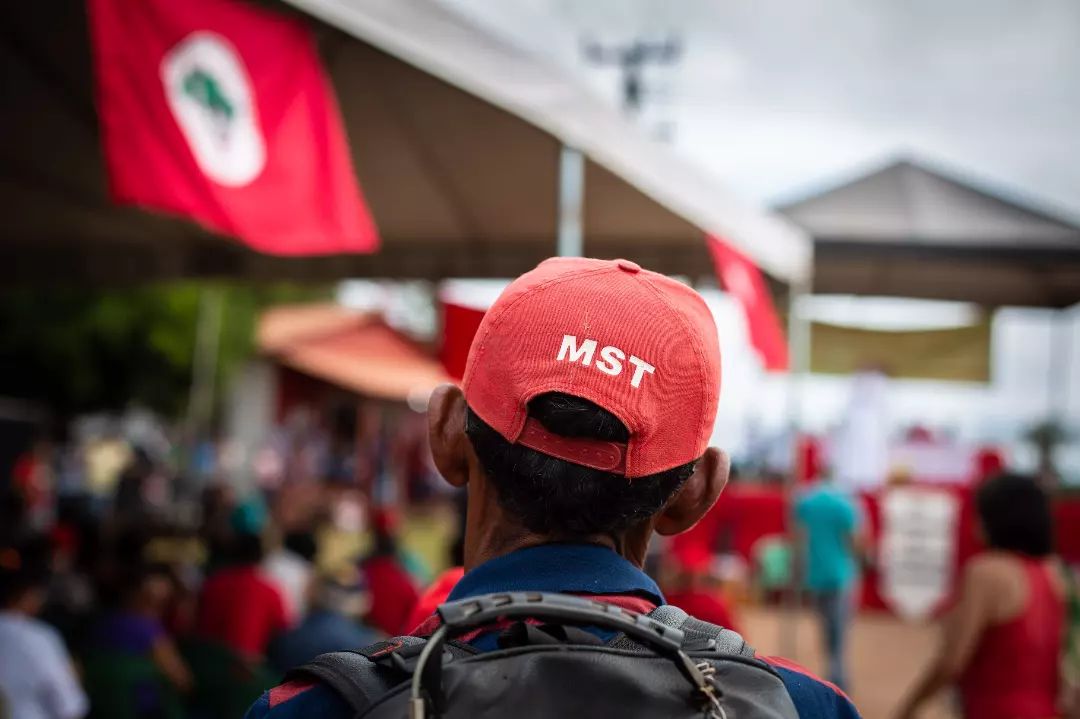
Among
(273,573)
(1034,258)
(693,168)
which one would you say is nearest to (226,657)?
(273,573)

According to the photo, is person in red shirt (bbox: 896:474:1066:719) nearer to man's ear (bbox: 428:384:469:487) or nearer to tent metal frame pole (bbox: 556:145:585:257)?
tent metal frame pole (bbox: 556:145:585:257)

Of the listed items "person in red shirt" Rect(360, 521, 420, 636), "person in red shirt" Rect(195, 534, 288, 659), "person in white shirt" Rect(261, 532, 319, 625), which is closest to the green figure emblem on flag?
"person in red shirt" Rect(195, 534, 288, 659)

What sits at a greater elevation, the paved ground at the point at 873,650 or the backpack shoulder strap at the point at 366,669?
the backpack shoulder strap at the point at 366,669

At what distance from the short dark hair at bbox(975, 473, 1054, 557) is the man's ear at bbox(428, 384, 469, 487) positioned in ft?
9.08

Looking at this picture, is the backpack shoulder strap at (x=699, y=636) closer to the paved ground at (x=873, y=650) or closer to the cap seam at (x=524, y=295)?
the cap seam at (x=524, y=295)

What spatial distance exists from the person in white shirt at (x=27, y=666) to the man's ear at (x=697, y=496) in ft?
12.2

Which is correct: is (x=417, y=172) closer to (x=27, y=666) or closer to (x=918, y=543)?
(x=27, y=666)

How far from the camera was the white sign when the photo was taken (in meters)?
11.9

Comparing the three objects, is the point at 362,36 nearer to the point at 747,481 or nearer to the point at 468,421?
Result: the point at 468,421

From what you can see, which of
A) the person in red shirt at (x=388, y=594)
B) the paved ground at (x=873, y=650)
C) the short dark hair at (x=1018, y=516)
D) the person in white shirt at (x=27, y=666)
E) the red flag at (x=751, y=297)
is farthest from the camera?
the paved ground at (x=873, y=650)

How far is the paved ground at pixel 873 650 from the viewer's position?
8.20 meters

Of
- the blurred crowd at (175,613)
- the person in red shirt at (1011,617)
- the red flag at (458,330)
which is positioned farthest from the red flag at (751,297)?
the blurred crowd at (175,613)

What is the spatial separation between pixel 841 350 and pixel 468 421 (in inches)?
346

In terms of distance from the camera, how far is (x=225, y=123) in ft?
8.86
